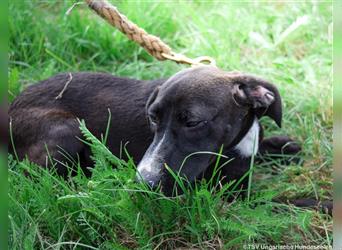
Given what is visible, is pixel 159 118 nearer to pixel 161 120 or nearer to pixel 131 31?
pixel 161 120

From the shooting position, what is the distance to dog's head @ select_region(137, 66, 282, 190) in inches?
115

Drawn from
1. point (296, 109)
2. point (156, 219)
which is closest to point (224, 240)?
point (156, 219)

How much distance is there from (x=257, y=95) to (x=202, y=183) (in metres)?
0.83

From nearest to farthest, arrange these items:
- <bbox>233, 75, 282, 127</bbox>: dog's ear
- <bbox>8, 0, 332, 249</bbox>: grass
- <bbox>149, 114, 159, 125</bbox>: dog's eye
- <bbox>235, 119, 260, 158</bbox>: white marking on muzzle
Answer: <bbox>8, 0, 332, 249</bbox>: grass, <bbox>149, 114, 159, 125</bbox>: dog's eye, <bbox>233, 75, 282, 127</bbox>: dog's ear, <bbox>235, 119, 260, 158</bbox>: white marking on muzzle

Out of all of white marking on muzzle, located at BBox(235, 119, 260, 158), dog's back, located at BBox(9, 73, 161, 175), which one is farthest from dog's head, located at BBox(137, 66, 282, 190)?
dog's back, located at BBox(9, 73, 161, 175)

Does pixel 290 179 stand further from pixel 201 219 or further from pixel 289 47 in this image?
pixel 289 47

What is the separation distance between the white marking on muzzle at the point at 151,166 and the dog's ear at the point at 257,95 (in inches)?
23.0

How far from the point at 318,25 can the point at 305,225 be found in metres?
2.85

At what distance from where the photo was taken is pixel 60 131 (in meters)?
3.51

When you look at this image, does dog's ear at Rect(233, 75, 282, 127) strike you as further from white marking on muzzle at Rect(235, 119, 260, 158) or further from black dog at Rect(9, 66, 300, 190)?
white marking on muzzle at Rect(235, 119, 260, 158)

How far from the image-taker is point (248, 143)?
11.4 ft

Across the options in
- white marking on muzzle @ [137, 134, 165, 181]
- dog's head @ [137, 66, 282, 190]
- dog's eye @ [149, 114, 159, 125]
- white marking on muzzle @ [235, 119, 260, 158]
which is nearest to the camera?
white marking on muzzle @ [137, 134, 165, 181]

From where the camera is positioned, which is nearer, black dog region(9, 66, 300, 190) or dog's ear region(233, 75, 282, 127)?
black dog region(9, 66, 300, 190)

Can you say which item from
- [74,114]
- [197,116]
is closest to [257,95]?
[197,116]
